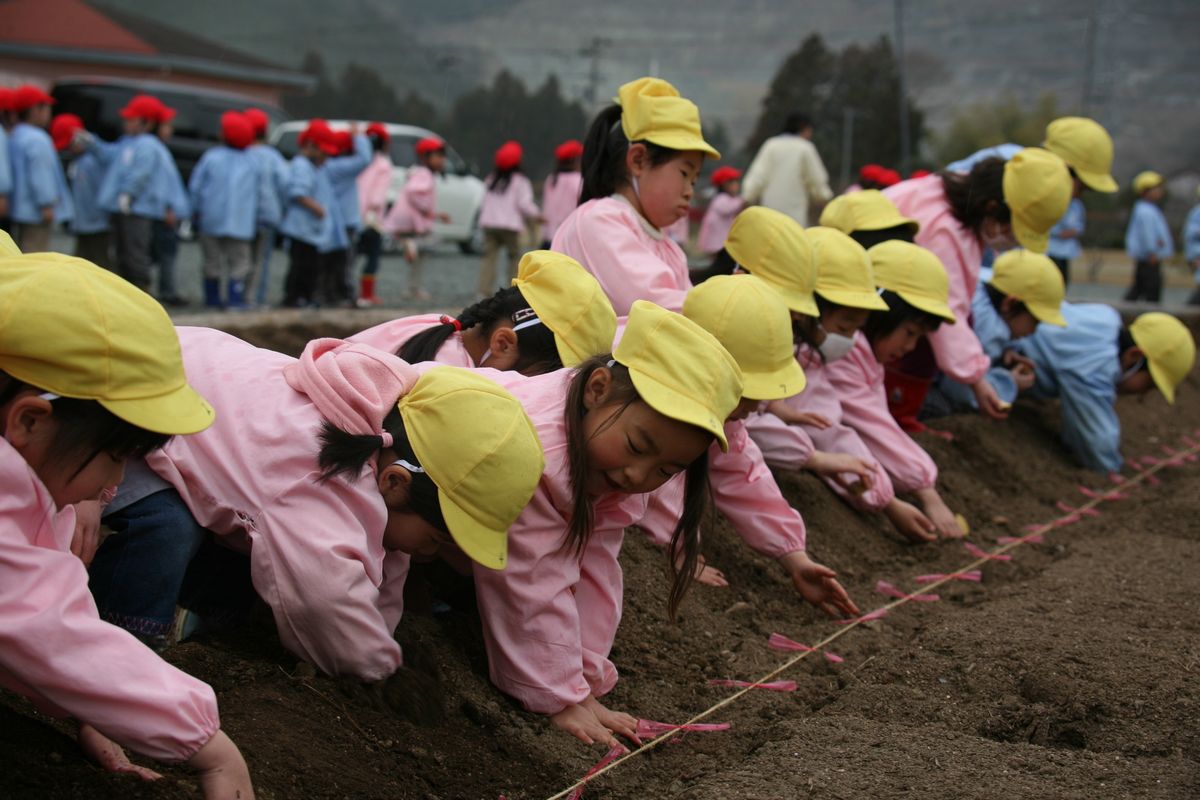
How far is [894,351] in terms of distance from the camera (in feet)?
18.3

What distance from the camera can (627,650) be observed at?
3.71 meters

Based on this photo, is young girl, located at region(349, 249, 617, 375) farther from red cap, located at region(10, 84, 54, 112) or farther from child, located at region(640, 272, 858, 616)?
red cap, located at region(10, 84, 54, 112)

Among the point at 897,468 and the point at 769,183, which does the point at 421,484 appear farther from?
the point at 769,183

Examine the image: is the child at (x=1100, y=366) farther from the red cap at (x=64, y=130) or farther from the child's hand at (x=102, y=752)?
the red cap at (x=64, y=130)

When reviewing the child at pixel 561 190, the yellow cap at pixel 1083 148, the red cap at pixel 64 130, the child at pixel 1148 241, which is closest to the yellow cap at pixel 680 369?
the yellow cap at pixel 1083 148

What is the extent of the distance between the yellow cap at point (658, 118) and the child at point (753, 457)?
64 cm

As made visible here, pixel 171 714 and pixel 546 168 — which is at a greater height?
pixel 171 714

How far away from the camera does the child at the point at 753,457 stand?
369 centimetres

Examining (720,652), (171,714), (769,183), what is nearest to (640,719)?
(720,652)

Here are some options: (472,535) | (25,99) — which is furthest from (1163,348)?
(25,99)

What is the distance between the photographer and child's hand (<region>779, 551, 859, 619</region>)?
13.0ft

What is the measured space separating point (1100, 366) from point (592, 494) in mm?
4830

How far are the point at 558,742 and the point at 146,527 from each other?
1.02 m

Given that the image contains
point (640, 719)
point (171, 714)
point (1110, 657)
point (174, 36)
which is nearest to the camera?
point (171, 714)
